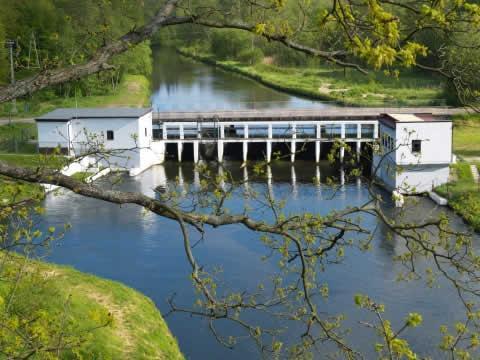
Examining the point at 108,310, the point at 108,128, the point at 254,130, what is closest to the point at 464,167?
the point at 254,130

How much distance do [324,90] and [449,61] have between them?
5927 centimetres

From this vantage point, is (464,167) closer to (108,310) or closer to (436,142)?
(436,142)

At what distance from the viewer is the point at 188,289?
69.1ft

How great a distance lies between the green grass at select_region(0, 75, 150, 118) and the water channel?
15.3m

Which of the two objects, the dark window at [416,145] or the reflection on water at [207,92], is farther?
the reflection on water at [207,92]

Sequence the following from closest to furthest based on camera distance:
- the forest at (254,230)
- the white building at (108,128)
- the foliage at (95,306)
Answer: the forest at (254,230)
the foliage at (95,306)
the white building at (108,128)

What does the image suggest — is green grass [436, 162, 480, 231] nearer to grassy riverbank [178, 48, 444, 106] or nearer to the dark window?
the dark window

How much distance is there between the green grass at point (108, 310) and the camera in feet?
48.1

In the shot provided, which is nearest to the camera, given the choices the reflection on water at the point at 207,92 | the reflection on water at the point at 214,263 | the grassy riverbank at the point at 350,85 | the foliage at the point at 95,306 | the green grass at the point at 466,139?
the foliage at the point at 95,306

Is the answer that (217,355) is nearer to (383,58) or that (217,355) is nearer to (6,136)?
(383,58)

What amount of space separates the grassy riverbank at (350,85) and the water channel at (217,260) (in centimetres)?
1735

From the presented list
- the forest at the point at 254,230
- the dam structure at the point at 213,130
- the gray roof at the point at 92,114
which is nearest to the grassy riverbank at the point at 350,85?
the forest at the point at 254,230

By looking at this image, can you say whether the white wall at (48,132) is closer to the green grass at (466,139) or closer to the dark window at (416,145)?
the dark window at (416,145)

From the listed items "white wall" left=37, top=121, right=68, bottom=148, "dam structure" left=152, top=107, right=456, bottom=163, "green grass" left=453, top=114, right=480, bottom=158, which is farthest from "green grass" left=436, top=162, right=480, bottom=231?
"white wall" left=37, top=121, right=68, bottom=148
